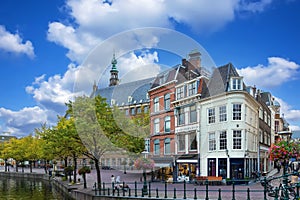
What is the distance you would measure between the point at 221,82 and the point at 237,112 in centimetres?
478

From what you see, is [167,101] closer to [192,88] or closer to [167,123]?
[167,123]

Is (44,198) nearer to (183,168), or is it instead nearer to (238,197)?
(183,168)

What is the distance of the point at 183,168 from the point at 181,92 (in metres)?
11.0

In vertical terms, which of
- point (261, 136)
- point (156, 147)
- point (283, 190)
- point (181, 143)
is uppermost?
point (261, 136)

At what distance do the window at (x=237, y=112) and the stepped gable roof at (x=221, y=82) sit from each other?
2175mm

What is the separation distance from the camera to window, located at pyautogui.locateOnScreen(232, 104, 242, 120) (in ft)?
129

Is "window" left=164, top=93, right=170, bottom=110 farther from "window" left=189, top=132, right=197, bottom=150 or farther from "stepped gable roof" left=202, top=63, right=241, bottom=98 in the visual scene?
"window" left=189, top=132, right=197, bottom=150

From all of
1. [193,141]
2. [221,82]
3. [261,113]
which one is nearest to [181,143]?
[193,141]

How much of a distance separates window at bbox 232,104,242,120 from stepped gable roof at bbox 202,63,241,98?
85.6 inches

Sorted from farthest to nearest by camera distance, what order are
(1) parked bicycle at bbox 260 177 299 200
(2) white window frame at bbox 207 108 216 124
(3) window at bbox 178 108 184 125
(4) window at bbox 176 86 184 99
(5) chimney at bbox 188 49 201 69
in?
(2) white window frame at bbox 207 108 216 124, (3) window at bbox 178 108 184 125, (4) window at bbox 176 86 184 99, (5) chimney at bbox 188 49 201 69, (1) parked bicycle at bbox 260 177 299 200

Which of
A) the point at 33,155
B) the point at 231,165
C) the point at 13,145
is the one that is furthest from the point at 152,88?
the point at 13,145

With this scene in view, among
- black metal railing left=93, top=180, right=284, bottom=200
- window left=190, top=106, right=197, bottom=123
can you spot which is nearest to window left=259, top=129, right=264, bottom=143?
window left=190, top=106, right=197, bottom=123

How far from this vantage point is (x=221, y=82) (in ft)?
120

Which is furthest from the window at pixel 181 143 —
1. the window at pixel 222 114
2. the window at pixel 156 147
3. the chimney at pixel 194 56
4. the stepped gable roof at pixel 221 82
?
the chimney at pixel 194 56
